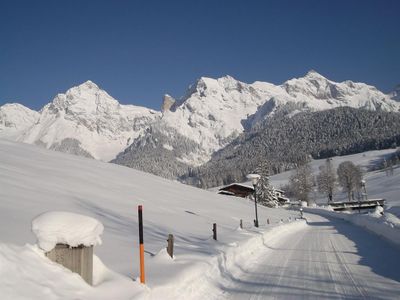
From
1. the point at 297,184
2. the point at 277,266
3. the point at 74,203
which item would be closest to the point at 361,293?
the point at 277,266

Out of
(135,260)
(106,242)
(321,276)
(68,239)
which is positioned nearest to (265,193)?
(106,242)

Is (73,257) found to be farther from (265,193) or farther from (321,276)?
(265,193)

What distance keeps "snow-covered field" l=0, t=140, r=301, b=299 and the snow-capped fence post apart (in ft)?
0.59

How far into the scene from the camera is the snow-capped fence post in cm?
610

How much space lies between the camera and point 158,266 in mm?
9656

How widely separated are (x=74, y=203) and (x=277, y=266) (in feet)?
35.1

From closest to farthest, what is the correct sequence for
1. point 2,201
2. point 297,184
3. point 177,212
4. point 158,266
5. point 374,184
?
point 158,266 → point 2,201 → point 177,212 → point 297,184 → point 374,184

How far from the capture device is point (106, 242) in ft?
41.8

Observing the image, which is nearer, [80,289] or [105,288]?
[80,289]

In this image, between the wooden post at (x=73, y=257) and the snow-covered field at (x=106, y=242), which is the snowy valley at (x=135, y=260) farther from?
the wooden post at (x=73, y=257)

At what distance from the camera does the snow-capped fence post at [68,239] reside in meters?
6.10

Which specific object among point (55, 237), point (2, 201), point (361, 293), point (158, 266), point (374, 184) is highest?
point (374, 184)

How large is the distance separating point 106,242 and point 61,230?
6.87m

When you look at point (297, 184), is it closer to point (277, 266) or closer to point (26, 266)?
point (277, 266)
